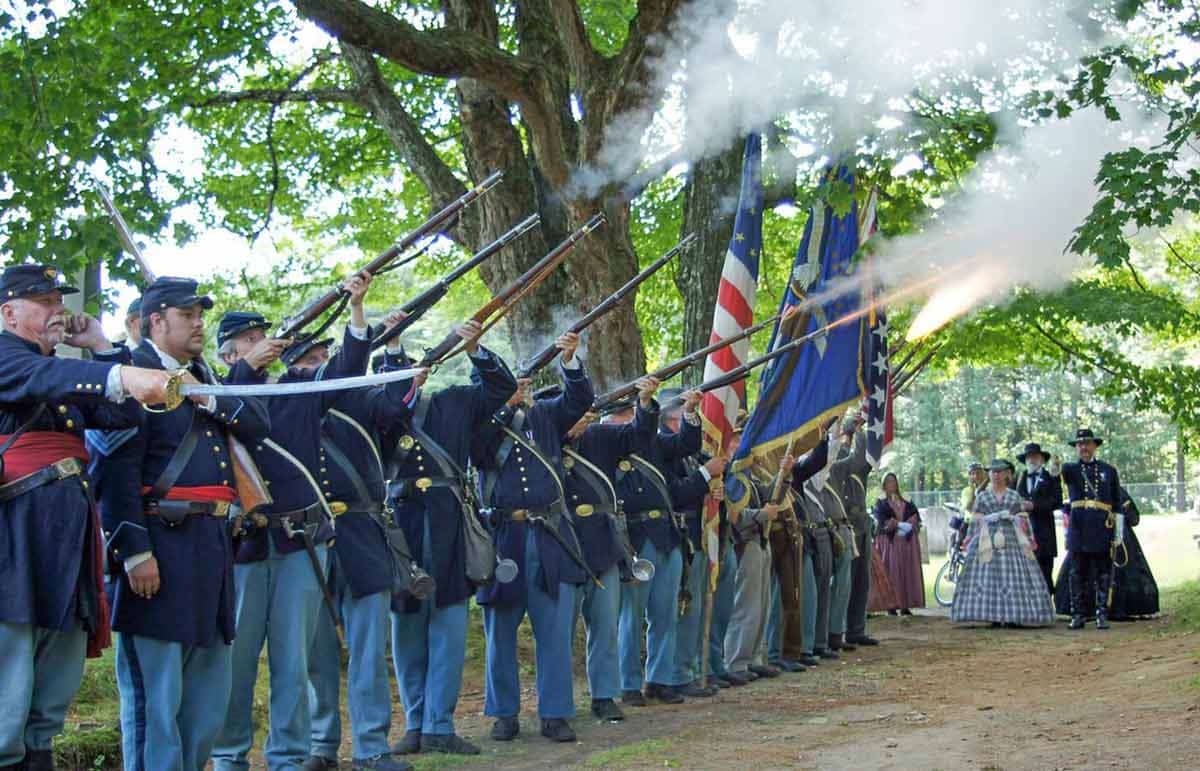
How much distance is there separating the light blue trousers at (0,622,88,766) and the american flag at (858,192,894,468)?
24.4 ft

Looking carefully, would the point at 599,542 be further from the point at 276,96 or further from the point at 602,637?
the point at 276,96

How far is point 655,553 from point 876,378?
13.0 ft

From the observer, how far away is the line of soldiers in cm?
491

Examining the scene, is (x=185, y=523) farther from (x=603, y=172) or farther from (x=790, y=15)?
(x=603, y=172)

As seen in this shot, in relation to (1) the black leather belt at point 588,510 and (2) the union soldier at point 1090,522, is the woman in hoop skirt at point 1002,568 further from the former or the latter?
(1) the black leather belt at point 588,510

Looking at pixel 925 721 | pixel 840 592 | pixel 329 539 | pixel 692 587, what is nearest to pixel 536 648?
pixel 329 539

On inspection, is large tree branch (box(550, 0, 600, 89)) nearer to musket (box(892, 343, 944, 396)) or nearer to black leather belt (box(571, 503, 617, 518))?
black leather belt (box(571, 503, 617, 518))

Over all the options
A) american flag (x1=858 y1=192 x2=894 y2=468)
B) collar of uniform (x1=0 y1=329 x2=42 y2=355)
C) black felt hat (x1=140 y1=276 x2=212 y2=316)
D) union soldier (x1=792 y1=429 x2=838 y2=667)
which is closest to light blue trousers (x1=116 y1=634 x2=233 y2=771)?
collar of uniform (x1=0 y1=329 x2=42 y2=355)

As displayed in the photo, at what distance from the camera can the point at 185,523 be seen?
5.36m

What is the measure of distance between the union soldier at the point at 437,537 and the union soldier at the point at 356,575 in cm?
52

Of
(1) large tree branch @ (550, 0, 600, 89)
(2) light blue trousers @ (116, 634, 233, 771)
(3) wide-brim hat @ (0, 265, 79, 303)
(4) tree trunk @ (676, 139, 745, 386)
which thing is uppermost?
(1) large tree branch @ (550, 0, 600, 89)

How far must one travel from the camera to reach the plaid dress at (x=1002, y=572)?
15.4 m

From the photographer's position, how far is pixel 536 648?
26.7ft

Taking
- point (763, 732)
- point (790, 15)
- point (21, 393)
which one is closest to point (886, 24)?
point (790, 15)
